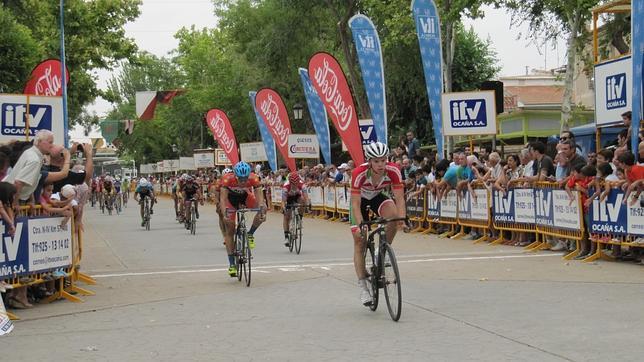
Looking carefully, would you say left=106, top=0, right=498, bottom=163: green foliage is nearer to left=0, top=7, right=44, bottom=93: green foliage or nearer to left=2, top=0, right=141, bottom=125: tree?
left=2, top=0, right=141, bottom=125: tree

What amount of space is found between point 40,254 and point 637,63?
10.0 meters

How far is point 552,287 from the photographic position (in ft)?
37.2

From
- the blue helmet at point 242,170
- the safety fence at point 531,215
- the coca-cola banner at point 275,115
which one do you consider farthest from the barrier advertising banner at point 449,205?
the coca-cola banner at point 275,115

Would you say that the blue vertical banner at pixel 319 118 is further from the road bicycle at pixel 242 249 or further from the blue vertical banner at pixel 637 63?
the road bicycle at pixel 242 249

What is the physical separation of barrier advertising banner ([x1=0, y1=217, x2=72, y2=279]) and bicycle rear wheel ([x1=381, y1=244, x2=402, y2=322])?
4.52m

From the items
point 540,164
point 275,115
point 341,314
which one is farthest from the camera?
point 275,115

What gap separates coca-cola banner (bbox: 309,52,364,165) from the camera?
82.4 feet

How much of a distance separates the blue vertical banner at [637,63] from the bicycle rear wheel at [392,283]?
744 centimetres

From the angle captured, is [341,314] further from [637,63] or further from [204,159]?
[204,159]

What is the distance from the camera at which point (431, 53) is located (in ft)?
78.1

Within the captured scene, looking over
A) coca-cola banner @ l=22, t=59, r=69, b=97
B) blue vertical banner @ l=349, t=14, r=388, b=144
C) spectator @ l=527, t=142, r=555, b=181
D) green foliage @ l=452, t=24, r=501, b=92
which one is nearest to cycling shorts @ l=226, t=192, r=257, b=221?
spectator @ l=527, t=142, r=555, b=181

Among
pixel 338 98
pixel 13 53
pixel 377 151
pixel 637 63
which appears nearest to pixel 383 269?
pixel 377 151

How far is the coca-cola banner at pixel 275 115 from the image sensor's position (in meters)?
33.8

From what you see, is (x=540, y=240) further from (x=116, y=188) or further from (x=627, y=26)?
(x=116, y=188)
